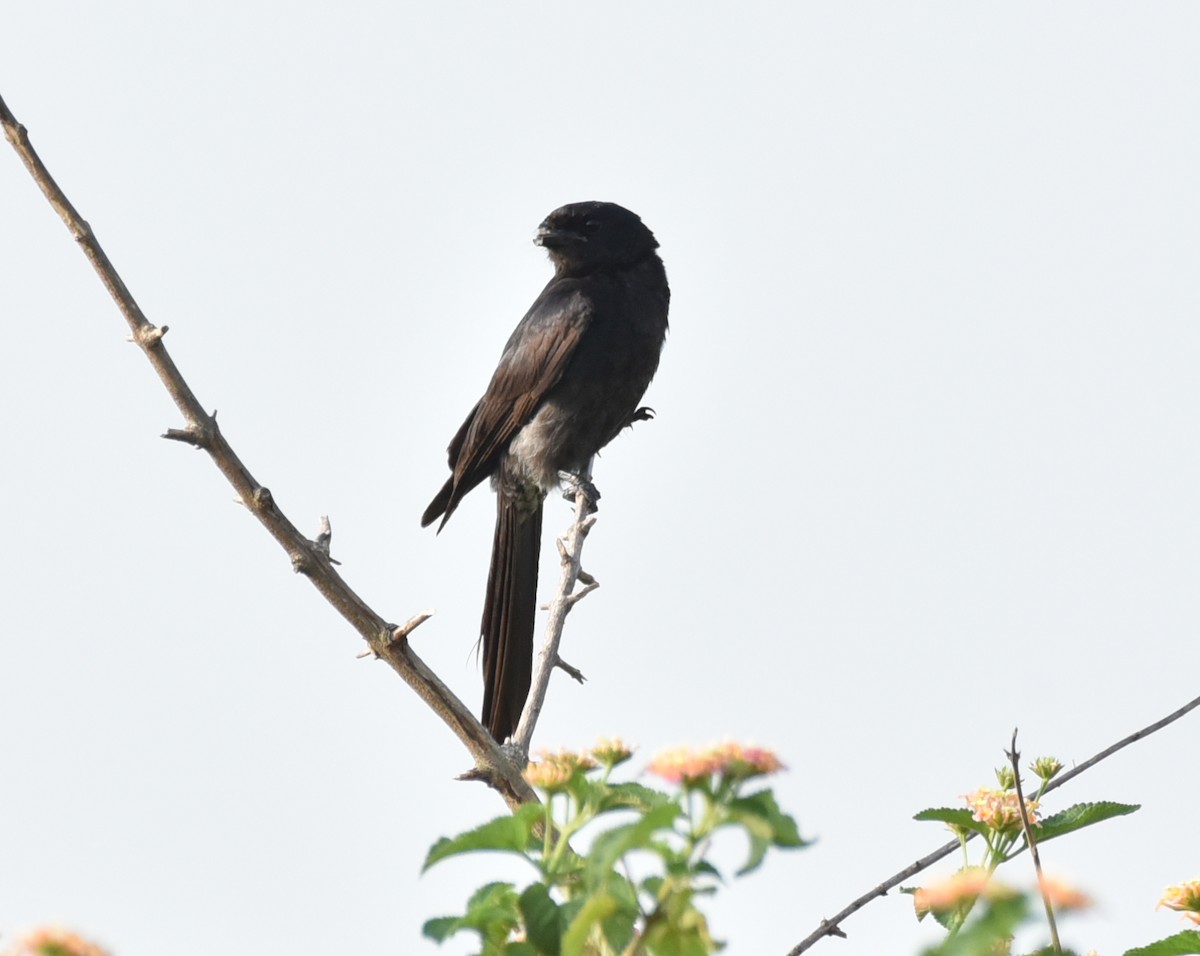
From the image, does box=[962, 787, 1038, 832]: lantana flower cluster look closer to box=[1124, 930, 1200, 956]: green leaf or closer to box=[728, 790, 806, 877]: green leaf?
box=[1124, 930, 1200, 956]: green leaf

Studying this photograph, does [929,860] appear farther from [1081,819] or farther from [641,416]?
[641,416]

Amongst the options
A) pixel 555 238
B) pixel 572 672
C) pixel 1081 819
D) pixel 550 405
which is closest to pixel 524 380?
pixel 550 405

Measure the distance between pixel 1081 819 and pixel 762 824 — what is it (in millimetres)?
1130

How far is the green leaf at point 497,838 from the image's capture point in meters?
1.62

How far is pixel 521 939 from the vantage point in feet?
5.18

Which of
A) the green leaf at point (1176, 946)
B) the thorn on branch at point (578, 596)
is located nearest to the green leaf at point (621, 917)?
the green leaf at point (1176, 946)

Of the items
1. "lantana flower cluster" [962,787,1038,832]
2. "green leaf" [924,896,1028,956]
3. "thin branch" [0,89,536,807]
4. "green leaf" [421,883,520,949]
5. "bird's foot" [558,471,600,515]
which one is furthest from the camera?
"bird's foot" [558,471,600,515]

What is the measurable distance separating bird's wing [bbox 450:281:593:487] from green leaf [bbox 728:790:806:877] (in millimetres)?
5975

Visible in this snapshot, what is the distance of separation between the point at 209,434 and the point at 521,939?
6.08 feet

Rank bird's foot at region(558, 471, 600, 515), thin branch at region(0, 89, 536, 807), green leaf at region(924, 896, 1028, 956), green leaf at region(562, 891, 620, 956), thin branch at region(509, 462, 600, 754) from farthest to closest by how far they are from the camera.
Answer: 1. bird's foot at region(558, 471, 600, 515)
2. thin branch at region(509, 462, 600, 754)
3. thin branch at region(0, 89, 536, 807)
4. green leaf at region(562, 891, 620, 956)
5. green leaf at region(924, 896, 1028, 956)

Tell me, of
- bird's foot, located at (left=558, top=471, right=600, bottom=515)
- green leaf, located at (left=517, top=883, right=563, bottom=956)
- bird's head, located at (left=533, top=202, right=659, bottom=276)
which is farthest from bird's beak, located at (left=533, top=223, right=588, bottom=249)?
green leaf, located at (left=517, top=883, right=563, bottom=956)

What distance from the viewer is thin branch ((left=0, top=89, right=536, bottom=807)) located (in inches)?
117

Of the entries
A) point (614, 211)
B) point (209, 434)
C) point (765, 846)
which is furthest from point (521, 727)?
point (614, 211)

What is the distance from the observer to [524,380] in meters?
7.50
